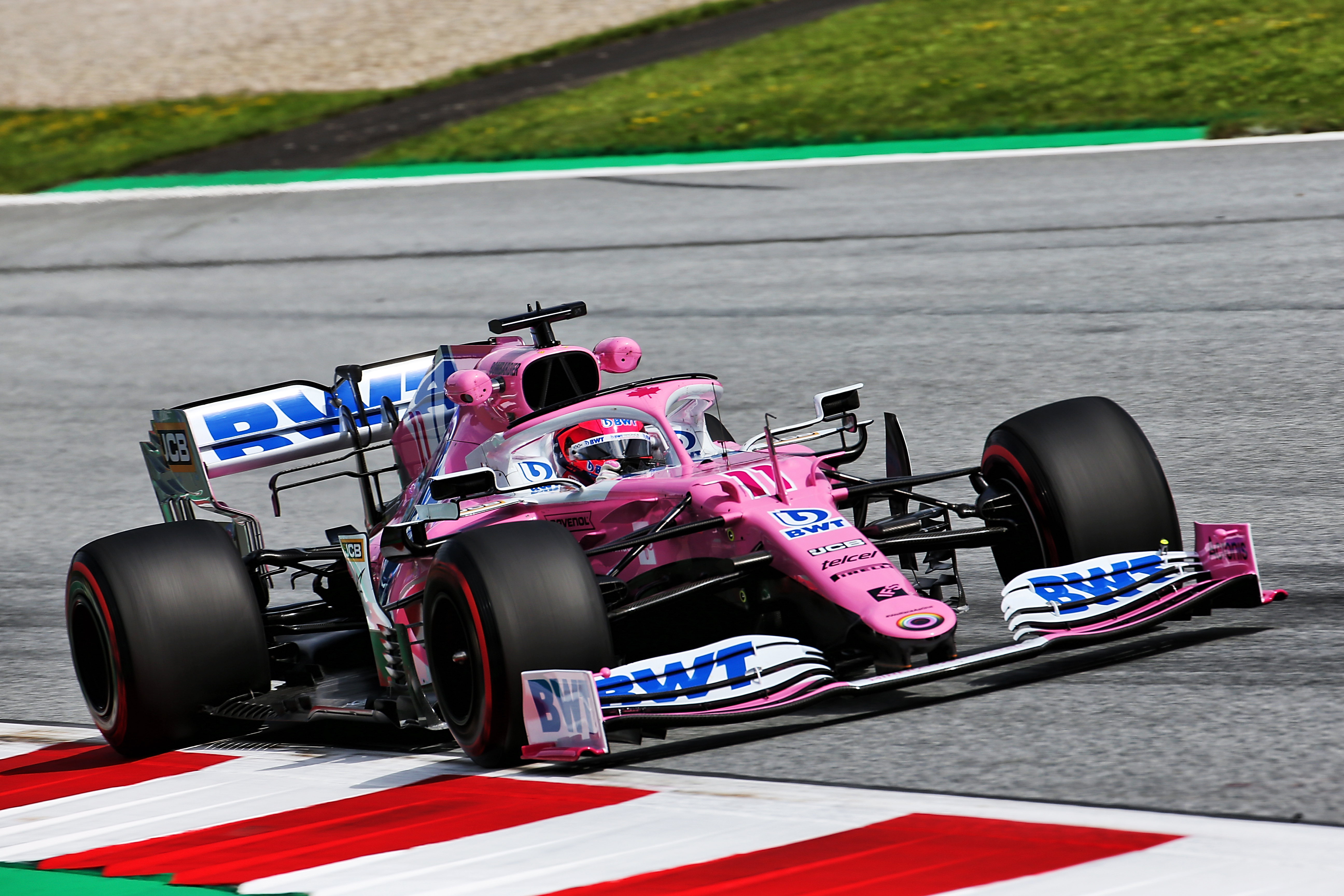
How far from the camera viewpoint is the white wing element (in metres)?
6.06

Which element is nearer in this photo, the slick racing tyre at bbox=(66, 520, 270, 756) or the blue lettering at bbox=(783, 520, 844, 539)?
the blue lettering at bbox=(783, 520, 844, 539)

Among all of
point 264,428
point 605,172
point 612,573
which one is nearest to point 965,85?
point 605,172

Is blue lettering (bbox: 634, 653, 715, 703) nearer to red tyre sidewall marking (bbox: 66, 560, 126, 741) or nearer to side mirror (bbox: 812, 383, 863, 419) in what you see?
side mirror (bbox: 812, 383, 863, 419)

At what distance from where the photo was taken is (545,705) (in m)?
5.61

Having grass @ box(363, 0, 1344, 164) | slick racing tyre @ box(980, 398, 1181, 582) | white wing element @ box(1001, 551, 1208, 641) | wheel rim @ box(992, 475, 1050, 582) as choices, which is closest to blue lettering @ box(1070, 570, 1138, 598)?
white wing element @ box(1001, 551, 1208, 641)

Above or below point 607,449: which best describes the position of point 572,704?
below

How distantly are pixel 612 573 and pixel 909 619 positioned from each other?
1193 millimetres

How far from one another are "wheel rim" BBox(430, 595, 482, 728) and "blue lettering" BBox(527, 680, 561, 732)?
0.46 metres

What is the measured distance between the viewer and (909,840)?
15.0ft

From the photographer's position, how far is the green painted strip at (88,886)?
15.7 feet

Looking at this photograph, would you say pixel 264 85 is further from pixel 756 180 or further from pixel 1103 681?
pixel 1103 681

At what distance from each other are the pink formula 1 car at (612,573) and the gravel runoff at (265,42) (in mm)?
20318

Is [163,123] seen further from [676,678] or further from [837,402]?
[676,678]

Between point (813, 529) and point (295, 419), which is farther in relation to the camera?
point (295, 419)
